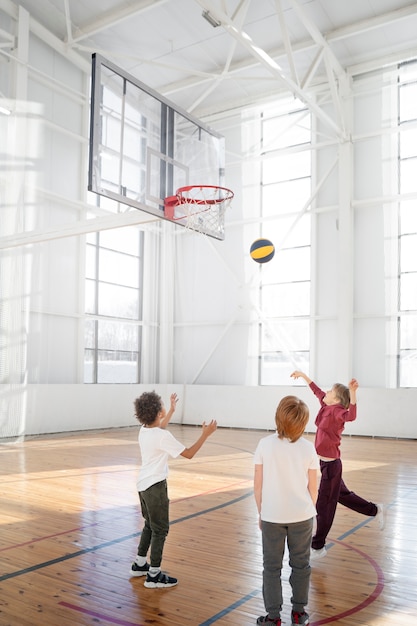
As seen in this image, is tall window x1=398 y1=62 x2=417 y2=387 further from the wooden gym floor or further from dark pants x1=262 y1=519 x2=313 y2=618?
dark pants x1=262 y1=519 x2=313 y2=618

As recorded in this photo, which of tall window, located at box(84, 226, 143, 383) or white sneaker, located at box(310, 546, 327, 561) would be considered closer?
white sneaker, located at box(310, 546, 327, 561)

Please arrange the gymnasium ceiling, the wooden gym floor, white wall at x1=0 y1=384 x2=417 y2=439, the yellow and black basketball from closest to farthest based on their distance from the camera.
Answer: the wooden gym floor → the yellow and black basketball → the gymnasium ceiling → white wall at x1=0 y1=384 x2=417 y2=439

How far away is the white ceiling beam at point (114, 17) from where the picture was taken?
11875 mm

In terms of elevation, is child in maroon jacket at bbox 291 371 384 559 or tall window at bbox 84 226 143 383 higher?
tall window at bbox 84 226 143 383

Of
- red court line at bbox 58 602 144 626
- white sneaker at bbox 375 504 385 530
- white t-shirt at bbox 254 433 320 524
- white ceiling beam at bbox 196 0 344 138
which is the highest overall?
white ceiling beam at bbox 196 0 344 138

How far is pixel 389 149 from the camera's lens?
13734 mm

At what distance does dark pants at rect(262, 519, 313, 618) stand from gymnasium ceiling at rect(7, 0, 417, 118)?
9.61 meters

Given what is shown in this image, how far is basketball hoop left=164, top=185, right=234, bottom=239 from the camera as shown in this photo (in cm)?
848

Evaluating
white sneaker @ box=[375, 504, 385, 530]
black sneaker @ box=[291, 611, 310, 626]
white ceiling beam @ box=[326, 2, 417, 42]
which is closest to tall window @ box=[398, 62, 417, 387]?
white ceiling beam @ box=[326, 2, 417, 42]

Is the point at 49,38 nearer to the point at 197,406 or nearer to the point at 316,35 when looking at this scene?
the point at 316,35

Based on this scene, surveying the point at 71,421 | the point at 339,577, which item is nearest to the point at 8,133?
the point at 71,421

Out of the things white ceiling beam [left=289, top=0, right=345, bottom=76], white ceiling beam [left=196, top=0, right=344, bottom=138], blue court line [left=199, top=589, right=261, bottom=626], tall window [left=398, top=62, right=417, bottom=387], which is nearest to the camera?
blue court line [left=199, top=589, right=261, bottom=626]

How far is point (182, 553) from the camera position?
455 cm

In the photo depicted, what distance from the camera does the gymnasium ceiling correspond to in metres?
12.0
